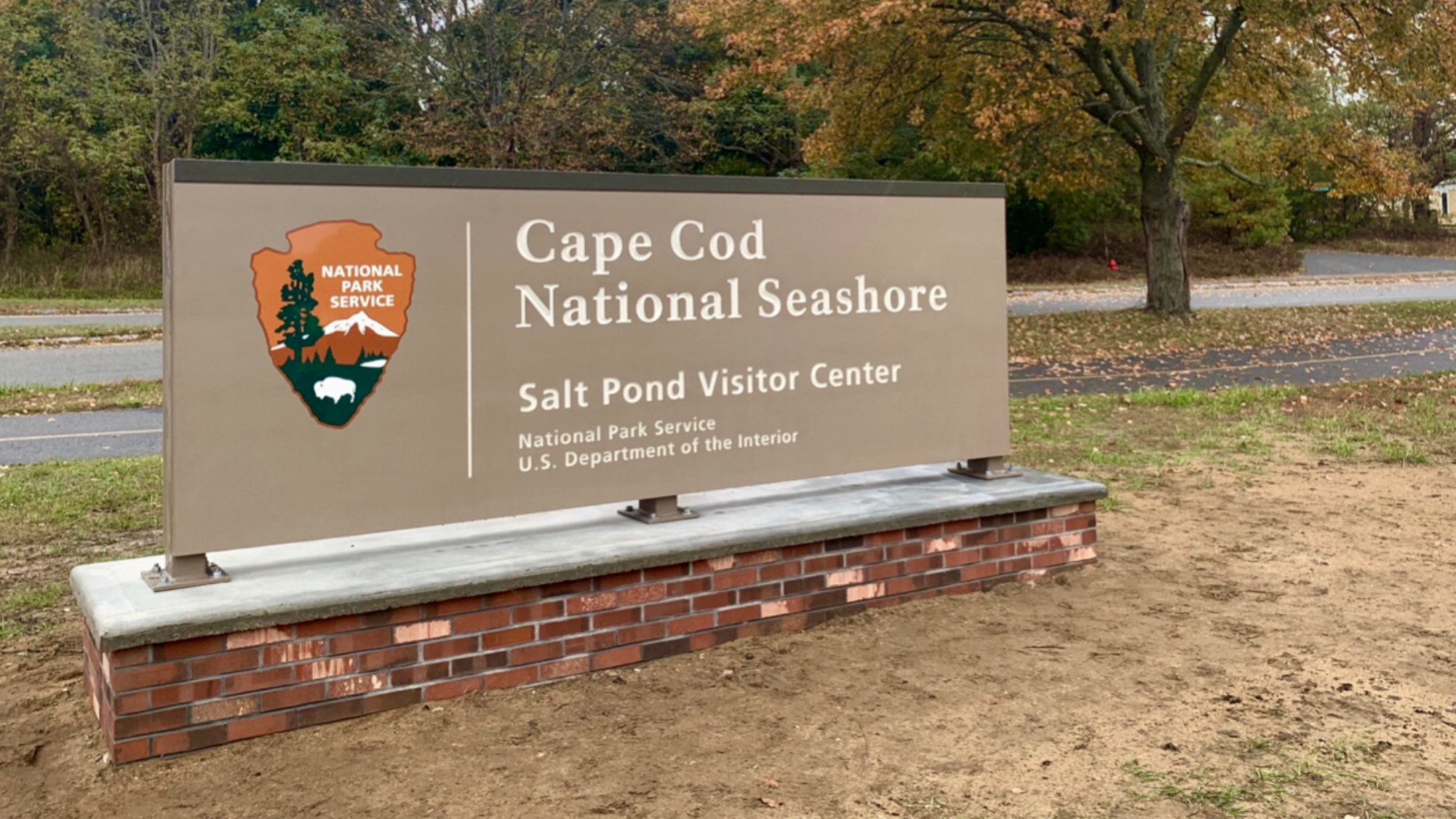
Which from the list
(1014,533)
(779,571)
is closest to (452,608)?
(779,571)

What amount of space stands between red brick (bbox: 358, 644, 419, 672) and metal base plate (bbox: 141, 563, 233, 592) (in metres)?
0.51

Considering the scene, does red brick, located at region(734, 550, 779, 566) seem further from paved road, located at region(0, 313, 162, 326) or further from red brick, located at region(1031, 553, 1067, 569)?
paved road, located at region(0, 313, 162, 326)

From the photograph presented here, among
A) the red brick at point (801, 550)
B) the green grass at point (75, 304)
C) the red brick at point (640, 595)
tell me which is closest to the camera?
the red brick at point (640, 595)

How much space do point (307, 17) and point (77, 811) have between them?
31.5 metres

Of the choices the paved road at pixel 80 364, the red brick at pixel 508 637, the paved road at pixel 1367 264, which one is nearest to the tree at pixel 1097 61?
the paved road at pixel 80 364

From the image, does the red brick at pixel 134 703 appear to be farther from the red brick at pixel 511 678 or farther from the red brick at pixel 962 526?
Answer: the red brick at pixel 962 526

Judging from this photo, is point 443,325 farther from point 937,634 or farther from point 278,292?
point 937,634

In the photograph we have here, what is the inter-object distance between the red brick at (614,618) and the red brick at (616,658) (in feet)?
0.29

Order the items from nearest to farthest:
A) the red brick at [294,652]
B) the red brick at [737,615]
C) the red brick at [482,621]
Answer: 1. the red brick at [294,652]
2. the red brick at [482,621]
3. the red brick at [737,615]

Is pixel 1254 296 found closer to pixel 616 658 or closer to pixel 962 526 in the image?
pixel 962 526

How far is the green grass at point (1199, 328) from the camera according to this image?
17.5 meters

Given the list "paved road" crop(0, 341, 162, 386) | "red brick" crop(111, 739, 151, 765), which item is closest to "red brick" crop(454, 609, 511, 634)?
"red brick" crop(111, 739, 151, 765)

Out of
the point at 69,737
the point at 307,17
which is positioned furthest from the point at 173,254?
the point at 307,17

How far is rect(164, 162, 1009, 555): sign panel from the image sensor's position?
415 centimetres
